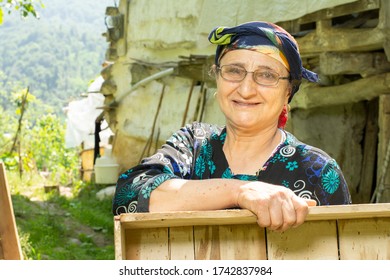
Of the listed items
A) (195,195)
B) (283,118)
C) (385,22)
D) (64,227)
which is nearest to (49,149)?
(64,227)

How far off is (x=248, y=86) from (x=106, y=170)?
38.6ft

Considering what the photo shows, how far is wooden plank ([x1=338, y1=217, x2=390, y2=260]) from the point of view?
199 cm

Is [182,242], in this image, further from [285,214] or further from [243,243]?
[285,214]

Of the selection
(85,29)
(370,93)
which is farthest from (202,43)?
(85,29)

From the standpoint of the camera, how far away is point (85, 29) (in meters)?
105

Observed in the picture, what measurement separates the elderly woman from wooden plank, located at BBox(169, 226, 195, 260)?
0.09 m

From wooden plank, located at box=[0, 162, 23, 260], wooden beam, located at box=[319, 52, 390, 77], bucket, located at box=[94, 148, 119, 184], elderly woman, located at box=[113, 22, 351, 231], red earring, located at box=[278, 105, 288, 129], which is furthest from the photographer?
bucket, located at box=[94, 148, 119, 184]

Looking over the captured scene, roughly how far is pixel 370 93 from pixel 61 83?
246ft

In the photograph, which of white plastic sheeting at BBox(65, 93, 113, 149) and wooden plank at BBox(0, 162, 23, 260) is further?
white plastic sheeting at BBox(65, 93, 113, 149)

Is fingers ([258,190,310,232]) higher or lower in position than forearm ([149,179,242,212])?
lower

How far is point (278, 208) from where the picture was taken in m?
1.91

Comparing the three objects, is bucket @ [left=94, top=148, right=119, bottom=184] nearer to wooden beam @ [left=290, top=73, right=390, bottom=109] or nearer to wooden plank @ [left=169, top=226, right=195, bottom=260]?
wooden beam @ [left=290, top=73, right=390, bottom=109]

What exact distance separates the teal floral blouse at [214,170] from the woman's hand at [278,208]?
0.26 metres

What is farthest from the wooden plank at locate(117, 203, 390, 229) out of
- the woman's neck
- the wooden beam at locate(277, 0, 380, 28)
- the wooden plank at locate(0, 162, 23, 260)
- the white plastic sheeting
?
the white plastic sheeting
